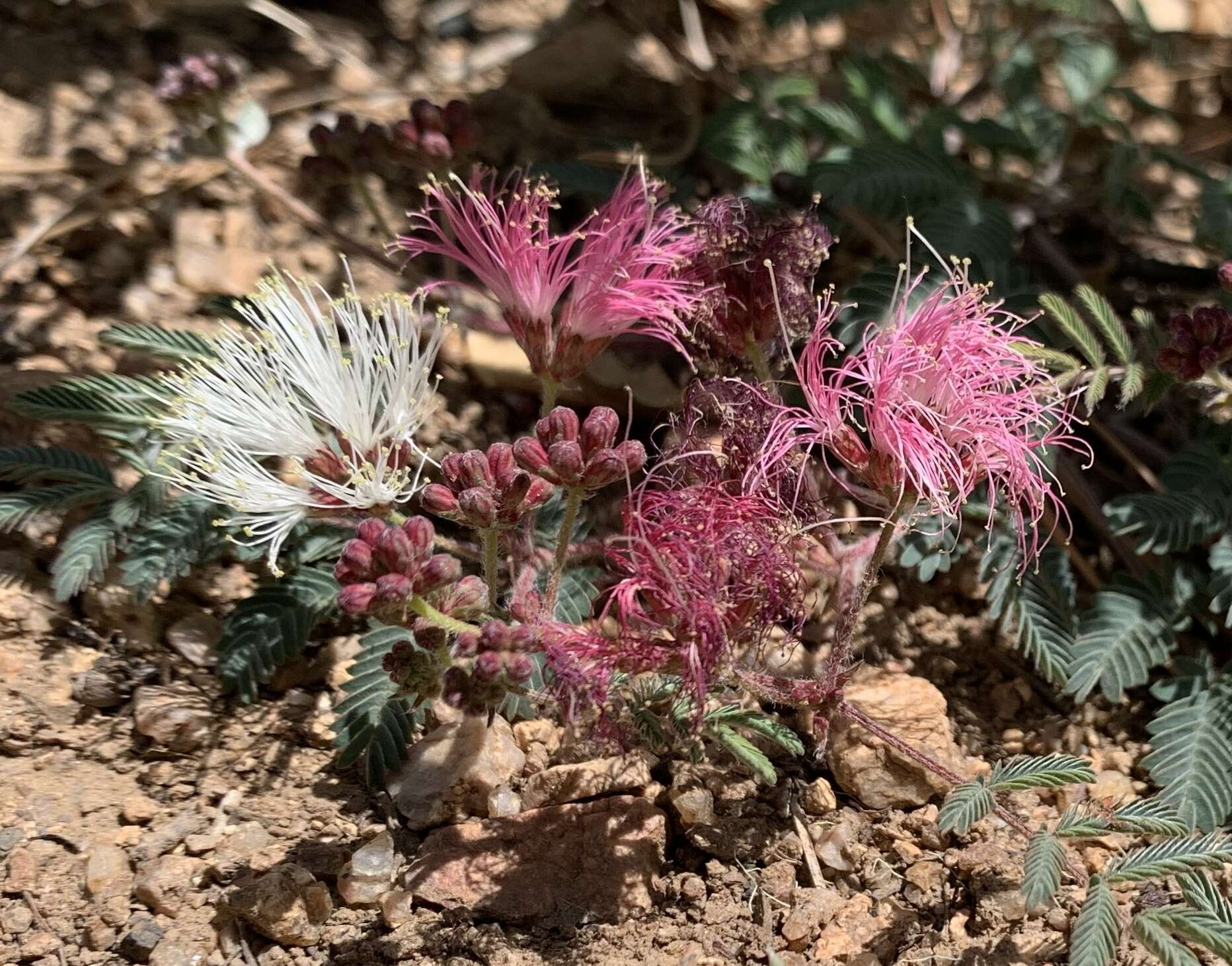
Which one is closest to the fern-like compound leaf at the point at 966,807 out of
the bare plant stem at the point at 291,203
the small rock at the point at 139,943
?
the small rock at the point at 139,943

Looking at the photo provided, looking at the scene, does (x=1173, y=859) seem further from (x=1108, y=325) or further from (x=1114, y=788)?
(x=1108, y=325)

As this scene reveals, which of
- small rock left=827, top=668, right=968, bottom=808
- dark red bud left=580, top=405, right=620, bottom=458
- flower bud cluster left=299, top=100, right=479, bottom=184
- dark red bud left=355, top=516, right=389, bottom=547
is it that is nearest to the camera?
dark red bud left=355, top=516, right=389, bottom=547

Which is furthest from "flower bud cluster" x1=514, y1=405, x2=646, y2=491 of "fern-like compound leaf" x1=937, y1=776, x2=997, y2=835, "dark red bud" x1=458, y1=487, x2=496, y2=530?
"fern-like compound leaf" x1=937, y1=776, x2=997, y2=835

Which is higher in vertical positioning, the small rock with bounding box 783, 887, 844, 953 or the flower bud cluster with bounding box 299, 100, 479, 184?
the flower bud cluster with bounding box 299, 100, 479, 184

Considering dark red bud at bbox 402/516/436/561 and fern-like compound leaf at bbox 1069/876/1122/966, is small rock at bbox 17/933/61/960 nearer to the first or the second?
dark red bud at bbox 402/516/436/561

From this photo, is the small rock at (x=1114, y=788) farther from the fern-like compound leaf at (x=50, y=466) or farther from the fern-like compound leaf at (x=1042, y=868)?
the fern-like compound leaf at (x=50, y=466)

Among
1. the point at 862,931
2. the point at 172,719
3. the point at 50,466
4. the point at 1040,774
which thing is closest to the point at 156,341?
the point at 50,466
